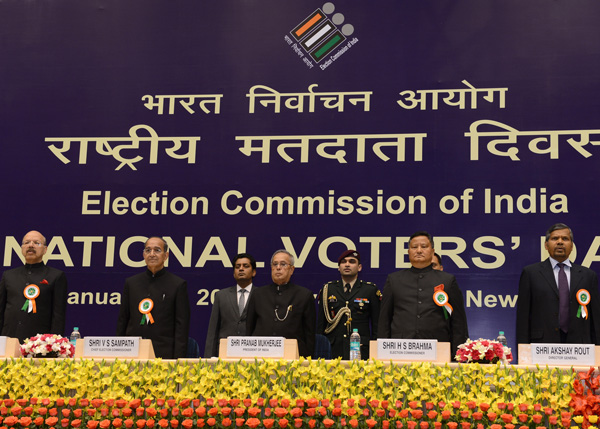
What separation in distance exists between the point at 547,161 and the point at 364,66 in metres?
1.44

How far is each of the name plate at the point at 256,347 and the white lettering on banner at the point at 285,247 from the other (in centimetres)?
229

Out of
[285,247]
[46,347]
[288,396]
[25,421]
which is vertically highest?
[285,247]

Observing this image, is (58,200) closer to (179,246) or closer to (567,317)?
(179,246)

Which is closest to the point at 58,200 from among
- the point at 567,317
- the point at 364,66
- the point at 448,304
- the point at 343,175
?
the point at 343,175

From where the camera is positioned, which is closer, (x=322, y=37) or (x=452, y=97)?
(x=452, y=97)

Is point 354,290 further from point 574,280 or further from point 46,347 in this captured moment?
point 46,347

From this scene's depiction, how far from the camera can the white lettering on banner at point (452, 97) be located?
5445 millimetres

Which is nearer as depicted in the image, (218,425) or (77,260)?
(218,425)

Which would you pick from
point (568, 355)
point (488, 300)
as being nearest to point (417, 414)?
point (568, 355)

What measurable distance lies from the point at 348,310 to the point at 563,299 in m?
1.19

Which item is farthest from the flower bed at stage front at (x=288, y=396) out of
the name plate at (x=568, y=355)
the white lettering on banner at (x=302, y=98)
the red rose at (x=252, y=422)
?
the white lettering on banner at (x=302, y=98)

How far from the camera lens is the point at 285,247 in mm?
5449

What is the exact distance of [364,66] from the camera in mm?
5645

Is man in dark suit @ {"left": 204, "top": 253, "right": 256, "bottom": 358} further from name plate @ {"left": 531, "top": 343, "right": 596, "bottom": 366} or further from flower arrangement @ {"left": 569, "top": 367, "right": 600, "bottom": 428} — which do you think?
flower arrangement @ {"left": 569, "top": 367, "right": 600, "bottom": 428}
